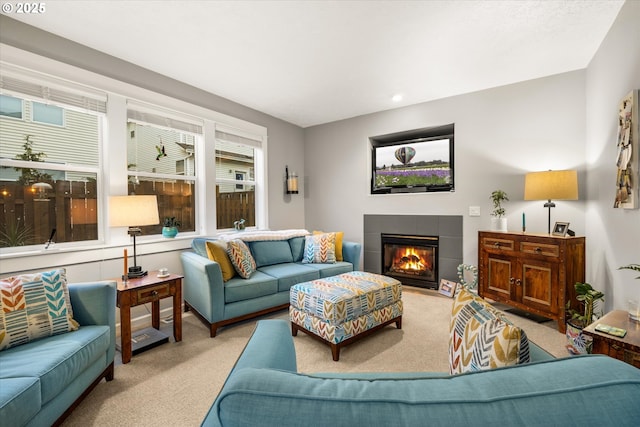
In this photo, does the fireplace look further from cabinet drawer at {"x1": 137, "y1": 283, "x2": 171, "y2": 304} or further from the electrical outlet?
cabinet drawer at {"x1": 137, "y1": 283, "x2": 171, "y2": 304}

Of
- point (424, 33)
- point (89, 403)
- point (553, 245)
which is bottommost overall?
point (89, 403)

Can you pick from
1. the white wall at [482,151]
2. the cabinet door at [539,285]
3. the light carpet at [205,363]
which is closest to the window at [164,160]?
the light carpet at [205,363]

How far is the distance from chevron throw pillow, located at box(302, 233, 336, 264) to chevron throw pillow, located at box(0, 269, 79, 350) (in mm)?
2343

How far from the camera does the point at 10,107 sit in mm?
2289

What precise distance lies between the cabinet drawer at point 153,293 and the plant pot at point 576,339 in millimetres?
3191

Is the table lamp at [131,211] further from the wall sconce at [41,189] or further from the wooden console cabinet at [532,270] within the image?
the wooden console cabinet at [532,270]

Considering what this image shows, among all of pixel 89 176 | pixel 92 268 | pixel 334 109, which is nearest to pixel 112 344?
pixel 92 268

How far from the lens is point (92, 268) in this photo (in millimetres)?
2588

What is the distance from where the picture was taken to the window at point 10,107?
2258 millimetres

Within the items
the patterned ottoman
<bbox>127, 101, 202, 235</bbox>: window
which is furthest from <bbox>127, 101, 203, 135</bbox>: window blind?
the patterned ottoman

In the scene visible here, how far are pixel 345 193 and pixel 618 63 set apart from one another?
3.20 metres

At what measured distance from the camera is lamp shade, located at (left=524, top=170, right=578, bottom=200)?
9.05 feet

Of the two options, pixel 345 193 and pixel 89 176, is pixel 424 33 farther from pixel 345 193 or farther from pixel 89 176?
pixel 89 176

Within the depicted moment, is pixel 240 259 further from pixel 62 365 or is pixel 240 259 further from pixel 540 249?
pixel 540 249
